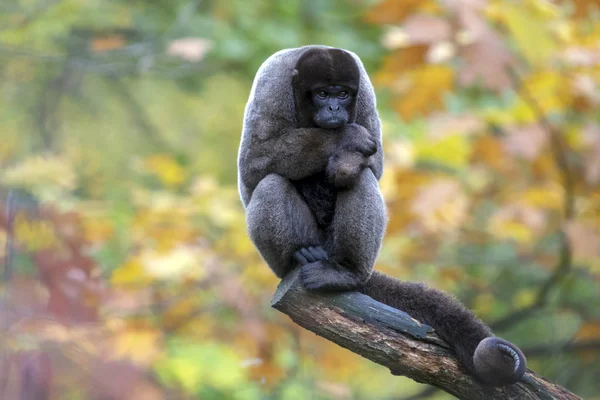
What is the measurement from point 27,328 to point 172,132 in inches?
167

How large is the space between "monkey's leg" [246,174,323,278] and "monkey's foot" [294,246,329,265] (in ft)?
0.13

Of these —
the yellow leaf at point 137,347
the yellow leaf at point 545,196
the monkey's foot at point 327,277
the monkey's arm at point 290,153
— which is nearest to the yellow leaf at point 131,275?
the yellow leaf at point 137,347

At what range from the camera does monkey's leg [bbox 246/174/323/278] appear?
494 centimetres

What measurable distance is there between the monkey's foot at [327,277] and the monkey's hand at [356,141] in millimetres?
793

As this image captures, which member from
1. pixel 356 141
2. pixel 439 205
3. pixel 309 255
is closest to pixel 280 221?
pixel 309 255

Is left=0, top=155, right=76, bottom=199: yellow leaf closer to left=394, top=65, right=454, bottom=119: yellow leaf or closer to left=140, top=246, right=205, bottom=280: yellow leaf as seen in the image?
left=140, top=246, right=205, bottom=280: yellow leaf

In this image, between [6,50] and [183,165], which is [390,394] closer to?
[183,165]

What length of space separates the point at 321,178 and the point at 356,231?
507 millimetres

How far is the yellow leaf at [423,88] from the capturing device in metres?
8.53

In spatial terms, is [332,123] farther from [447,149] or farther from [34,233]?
[34,233]

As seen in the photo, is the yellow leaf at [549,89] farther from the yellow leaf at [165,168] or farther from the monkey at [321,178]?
the yellow leaf at [165,168]

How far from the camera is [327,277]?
4641 millimetres

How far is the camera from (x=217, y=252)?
8359mm

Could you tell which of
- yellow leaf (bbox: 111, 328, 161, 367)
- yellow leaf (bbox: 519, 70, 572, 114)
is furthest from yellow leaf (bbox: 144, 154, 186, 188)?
yellow leaf (bbox: 519, 70, 572, 114)
